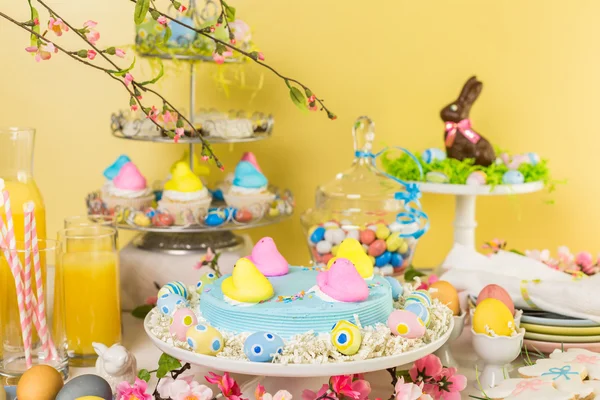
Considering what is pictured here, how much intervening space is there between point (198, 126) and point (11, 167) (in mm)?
416

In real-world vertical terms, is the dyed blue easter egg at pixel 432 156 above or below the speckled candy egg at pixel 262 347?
above

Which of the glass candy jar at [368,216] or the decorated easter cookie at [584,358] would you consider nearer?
the decorated easter cookie at [584,358]

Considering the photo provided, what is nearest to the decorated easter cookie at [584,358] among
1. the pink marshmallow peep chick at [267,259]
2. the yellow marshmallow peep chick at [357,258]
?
the yellow marshmallow peep chick at [357,258]

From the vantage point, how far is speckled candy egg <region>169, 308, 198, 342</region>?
3.24ft

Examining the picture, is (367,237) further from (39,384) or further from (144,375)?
(39,384)

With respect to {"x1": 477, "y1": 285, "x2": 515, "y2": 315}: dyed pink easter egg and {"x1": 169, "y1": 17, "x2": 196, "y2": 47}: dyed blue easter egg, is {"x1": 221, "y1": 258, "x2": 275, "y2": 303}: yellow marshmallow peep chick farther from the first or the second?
{"x1": 169, "y1": 17, "x2": 196, "y2": 47}: dyed blue easter egg

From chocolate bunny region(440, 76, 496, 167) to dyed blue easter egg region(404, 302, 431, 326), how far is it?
0.85m

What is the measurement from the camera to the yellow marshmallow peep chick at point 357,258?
1.12m

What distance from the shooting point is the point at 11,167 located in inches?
48.1

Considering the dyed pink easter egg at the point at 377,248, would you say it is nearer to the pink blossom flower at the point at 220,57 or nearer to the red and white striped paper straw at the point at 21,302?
the pink blossom flower at the point at 220,57

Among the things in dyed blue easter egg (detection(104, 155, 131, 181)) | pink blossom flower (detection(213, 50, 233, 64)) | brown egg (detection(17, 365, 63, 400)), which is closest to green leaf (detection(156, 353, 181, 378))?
brown egg (detection(17, 365, 63, 400))

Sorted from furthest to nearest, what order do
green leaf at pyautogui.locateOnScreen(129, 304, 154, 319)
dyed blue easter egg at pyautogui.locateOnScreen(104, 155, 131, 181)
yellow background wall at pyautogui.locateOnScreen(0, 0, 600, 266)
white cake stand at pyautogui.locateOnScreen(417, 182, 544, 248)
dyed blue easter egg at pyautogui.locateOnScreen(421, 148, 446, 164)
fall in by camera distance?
yellow background wall at pyautogui.locateOnScreen(0, 0, 600, 266), dyed blue easter egg at pyautogui.locateOnScreen(421, 148, 446, 164), white cake stand at pyautogui.locateOnScreen(417, 182, 544, 248), dyed blue easter egg at pyautogui.locateOnScreen(104, 155, 131, 181), green leaf at pyautogui.locateOnScreen(129, 304, 154, 319)

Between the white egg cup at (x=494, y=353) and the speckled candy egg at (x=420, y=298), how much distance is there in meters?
0.08

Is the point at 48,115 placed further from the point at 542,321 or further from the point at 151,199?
the point at 542,321
